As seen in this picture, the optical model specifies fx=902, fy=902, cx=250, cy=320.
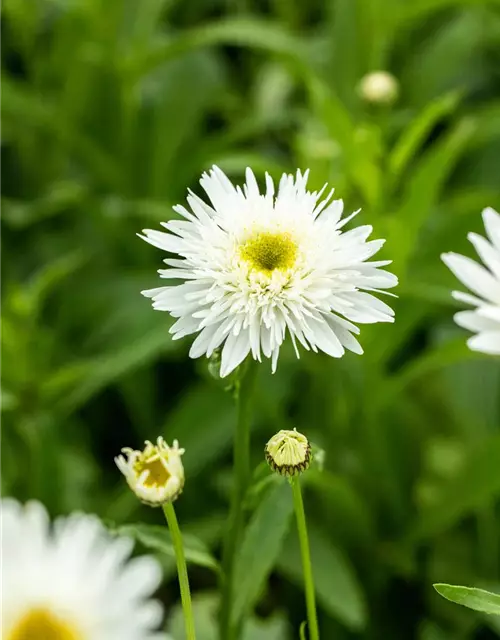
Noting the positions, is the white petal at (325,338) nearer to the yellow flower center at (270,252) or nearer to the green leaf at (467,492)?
the yellow flower center at (270,252)

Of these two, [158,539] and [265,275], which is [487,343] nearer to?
[265,275]

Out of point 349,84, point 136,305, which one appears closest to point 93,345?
point 136,305

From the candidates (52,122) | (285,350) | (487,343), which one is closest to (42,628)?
(487,343)

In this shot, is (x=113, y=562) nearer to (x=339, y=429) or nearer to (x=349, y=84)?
(x=339, y=429)

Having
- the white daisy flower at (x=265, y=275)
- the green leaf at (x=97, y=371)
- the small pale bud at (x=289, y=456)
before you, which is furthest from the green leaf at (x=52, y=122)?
the small pale bud at (x=289, y=456)

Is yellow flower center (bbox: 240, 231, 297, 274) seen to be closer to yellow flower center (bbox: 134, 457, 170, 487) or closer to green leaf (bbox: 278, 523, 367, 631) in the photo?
yellow flower center (bbox: 134, 457, 170, 487)

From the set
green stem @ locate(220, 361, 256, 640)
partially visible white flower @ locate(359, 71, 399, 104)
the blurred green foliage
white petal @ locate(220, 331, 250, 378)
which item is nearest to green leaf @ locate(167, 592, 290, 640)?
the blurred green foliage
